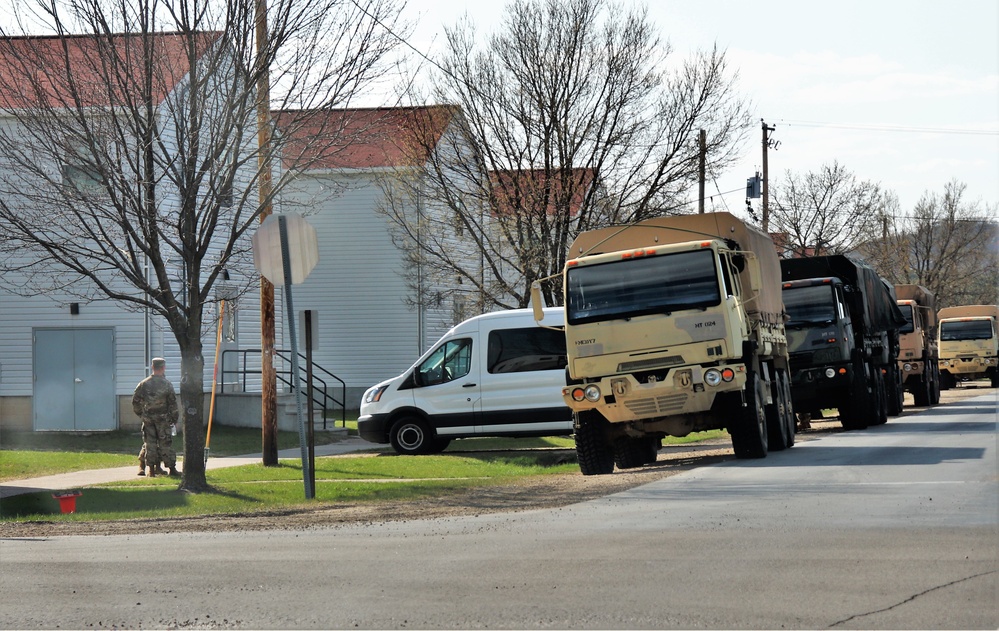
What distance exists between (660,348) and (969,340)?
36.4 metres

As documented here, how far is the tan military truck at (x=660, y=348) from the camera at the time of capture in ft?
51.1

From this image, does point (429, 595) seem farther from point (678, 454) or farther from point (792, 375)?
point (792, 375)

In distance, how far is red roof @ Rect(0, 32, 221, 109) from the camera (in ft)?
50.8

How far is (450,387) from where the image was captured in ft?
72.3

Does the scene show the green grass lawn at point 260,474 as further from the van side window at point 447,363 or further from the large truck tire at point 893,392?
the large truck tire at point 893,392

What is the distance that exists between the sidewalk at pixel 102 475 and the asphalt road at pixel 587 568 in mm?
6107

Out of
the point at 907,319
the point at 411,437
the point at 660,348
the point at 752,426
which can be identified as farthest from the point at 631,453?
the point at 907,319

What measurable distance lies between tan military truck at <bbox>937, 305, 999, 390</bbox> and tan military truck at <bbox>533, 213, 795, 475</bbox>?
34192 mm

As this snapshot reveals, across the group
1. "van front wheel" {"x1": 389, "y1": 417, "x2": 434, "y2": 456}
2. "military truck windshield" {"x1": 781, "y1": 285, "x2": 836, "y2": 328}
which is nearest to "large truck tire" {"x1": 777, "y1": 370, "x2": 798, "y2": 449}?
"military truck windshield" {"x1": 781, "y1": 285, "x2": 836, "y2": 328}

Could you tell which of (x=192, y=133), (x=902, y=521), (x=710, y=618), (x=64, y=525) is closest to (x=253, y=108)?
(x=192, y=133)

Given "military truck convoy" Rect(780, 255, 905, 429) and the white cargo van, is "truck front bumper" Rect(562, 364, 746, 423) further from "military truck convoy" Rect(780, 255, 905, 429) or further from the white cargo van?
"military truck convoy" Rect(780, 255, 905, 429)

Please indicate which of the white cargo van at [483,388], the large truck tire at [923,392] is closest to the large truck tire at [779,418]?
the white cargo van at [483,388]

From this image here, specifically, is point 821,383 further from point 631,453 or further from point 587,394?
point 587,394

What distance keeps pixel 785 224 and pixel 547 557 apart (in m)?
52.1
